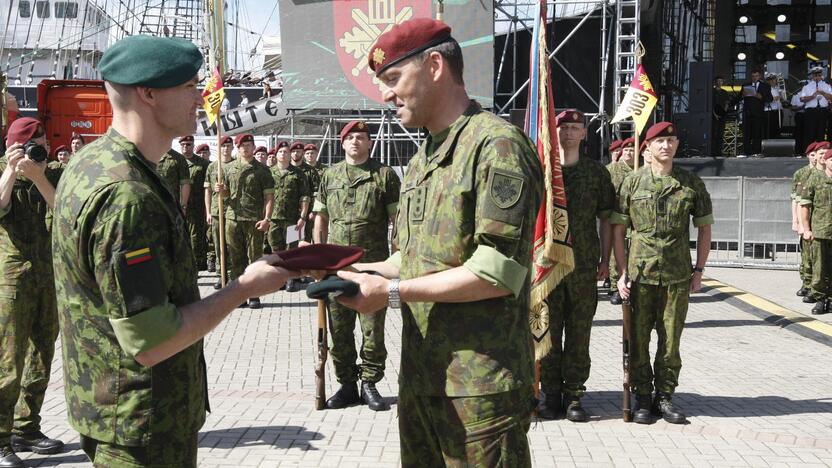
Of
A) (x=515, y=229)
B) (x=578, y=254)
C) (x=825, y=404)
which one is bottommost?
(x=825, y=404)

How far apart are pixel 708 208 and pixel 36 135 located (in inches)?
194

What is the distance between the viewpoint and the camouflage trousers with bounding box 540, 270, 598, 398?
256 inches

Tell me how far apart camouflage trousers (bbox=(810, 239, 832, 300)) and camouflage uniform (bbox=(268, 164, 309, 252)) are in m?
7.75

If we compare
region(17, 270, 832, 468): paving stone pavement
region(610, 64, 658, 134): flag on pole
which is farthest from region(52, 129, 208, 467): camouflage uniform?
region(610, 64, 658, 134): flag on pole

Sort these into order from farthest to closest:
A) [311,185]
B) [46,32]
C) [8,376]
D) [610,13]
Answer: [46,32] → [610,13] → [311,185] → [8,376]

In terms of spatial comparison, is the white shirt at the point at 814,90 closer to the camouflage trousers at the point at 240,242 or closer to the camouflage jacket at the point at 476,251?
the camouflage trousers at the point at 240,242

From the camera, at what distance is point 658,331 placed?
21.1 ft

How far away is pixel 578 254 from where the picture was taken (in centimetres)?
664

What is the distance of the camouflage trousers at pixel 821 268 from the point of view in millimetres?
11383

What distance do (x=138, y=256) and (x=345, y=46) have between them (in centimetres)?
1517

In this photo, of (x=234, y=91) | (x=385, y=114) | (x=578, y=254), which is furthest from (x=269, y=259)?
(x=234, y=91)

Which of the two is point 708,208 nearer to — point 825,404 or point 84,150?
point 825,404

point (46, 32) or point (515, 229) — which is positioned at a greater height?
point (46, 32)

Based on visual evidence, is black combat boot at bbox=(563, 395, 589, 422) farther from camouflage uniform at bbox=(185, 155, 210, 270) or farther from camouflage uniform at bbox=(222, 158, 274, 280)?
camouflage uniform at bbox=(185, 155, 210, 270)
